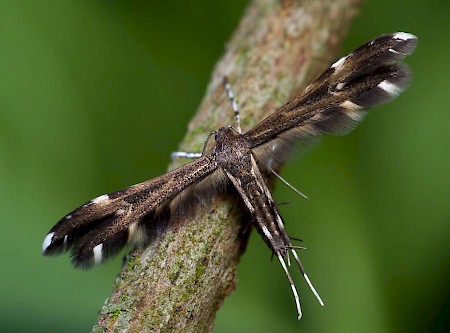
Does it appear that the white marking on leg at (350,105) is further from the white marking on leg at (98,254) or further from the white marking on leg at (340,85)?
the white marking on leg at (98,254)

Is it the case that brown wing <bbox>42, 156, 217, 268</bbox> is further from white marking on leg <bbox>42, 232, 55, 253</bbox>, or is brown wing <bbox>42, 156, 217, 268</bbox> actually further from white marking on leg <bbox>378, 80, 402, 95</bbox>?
white marking on leg <bbox>378, 80, 402, 95</bbox>

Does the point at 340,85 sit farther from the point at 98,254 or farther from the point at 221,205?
the point at 98,254

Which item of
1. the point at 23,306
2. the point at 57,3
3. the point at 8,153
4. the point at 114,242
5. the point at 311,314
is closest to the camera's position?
the point at 114,242

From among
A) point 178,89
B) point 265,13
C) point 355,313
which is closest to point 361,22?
point 265,13

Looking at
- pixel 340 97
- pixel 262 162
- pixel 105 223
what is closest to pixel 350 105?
pixel 340 97

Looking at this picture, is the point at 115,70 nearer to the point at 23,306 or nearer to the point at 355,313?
the point at 23,306

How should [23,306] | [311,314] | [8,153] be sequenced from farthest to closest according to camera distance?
1. [8,153]
2. [311,314]
3. [23,306]

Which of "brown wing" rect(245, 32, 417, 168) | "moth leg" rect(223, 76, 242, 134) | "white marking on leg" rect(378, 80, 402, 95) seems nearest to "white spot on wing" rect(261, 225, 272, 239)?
"brown wing" rect(245, 32, 417, 168)
